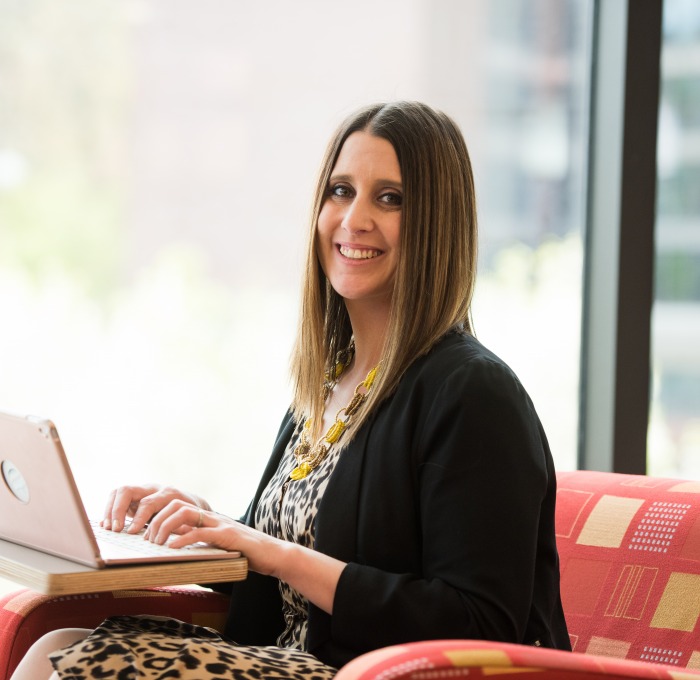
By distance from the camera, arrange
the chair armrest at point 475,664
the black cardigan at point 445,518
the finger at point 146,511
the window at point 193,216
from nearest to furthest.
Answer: the chair armrest at point 475,664 → the black cardigan at point 445,518 → the finger at point 146,511 → the window at point 193,216

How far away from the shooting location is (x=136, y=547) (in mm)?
1274

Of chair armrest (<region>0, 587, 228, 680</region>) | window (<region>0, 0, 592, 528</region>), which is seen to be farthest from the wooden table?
window (<region>0, 0, 592, 528</region>)

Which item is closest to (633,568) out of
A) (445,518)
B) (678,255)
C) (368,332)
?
(445,518)

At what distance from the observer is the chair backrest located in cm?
153

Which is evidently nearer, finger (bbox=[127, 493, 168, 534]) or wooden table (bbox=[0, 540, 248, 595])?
wooden table (bbox=[0, 540, 248, 595])

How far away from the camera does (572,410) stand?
2.79 m

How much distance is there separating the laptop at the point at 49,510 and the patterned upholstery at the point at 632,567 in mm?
633

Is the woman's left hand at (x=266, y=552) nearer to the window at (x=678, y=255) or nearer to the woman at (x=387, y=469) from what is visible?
the woman at (x=387, y=469)

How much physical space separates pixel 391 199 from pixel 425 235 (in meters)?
0.10

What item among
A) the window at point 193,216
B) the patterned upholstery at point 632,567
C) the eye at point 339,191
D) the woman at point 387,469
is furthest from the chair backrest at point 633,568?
the window at point 193,216

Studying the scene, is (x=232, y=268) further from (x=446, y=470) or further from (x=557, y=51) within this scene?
(x=446, y=470)

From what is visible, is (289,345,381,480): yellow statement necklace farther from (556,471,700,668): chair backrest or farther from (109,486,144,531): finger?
(556,471,700,668): chair backrest

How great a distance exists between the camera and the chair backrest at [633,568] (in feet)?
5.03

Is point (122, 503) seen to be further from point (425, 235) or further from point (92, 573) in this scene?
point (425, 235)
